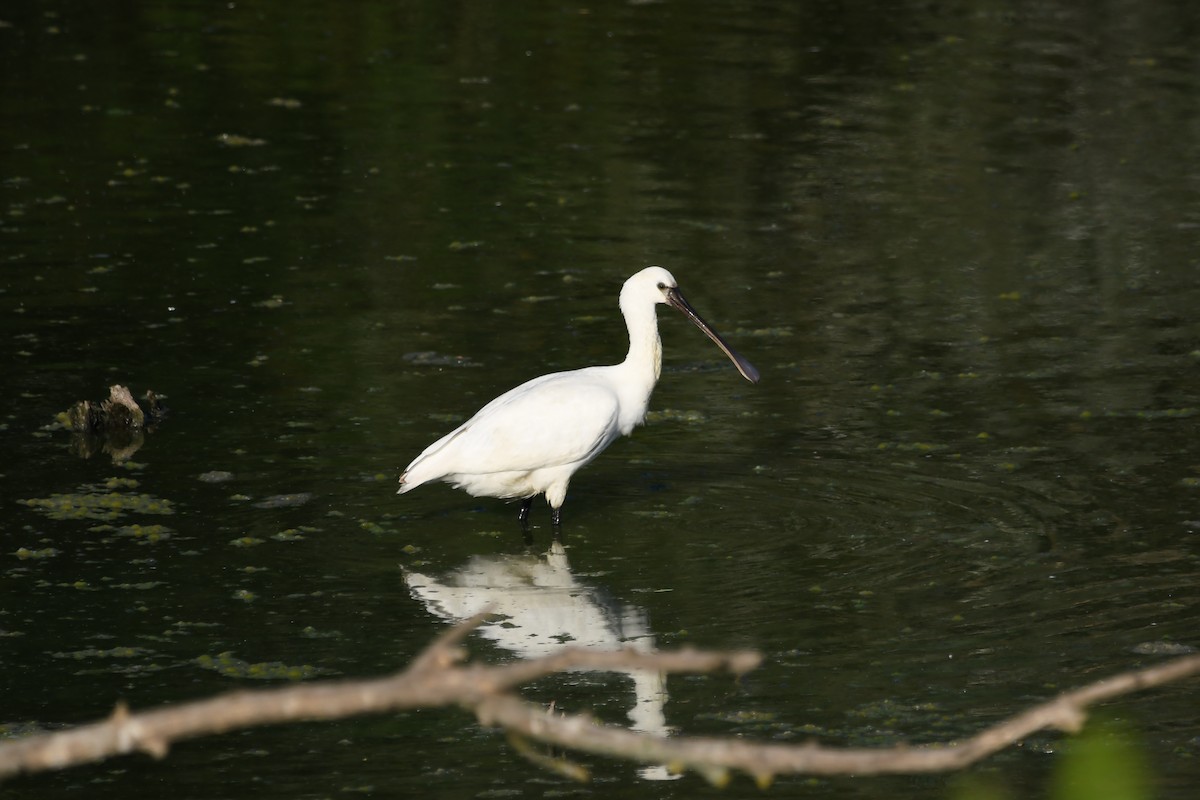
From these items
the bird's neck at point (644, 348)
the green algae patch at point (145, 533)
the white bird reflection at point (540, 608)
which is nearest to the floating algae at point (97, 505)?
the green algae patch at point (145, 533)

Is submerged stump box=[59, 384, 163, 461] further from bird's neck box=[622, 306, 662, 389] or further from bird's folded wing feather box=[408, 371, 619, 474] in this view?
bird's neck box=[622, 306, 662, 389]

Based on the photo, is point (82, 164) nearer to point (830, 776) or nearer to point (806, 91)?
point (806, 91)

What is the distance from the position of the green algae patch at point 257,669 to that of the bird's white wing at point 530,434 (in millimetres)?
1400

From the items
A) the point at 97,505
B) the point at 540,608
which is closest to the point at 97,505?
the point at 97,505

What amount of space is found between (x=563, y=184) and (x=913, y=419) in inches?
197

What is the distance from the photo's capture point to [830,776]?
535 centimetres

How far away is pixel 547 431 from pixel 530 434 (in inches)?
2.7

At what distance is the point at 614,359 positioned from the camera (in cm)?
978

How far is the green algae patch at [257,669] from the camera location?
6.06 meters

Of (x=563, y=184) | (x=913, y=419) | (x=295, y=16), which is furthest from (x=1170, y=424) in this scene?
(x=295, y=16)

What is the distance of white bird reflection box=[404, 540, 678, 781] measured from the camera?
248 inches

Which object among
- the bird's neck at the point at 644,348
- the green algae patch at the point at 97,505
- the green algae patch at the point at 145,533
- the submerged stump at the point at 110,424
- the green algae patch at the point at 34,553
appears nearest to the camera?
the green algae patch at the point at 34,553

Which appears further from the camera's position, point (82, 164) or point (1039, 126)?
point (1039, 126)

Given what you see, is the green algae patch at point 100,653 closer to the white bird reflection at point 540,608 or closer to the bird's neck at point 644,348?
the white bird reflection at point 540,608
